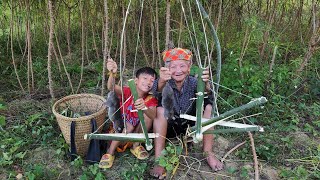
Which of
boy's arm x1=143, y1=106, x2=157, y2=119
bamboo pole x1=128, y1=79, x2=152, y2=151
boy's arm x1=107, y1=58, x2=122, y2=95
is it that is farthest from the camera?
boy's arm x1=143, y1=106, x2=157, y2=119

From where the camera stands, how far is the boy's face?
2.36 metres

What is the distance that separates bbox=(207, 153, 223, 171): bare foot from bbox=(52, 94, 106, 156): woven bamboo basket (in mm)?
884

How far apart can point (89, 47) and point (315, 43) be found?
10.00 feet

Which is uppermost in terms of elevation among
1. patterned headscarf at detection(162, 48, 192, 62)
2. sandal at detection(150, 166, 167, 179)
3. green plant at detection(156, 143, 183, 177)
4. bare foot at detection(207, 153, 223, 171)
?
patterned headscarf at detection(162, 48, 192, 62)

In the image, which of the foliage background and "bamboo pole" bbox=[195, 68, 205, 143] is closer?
"bamboo pole" bbox=[195, 68, 205, 143]

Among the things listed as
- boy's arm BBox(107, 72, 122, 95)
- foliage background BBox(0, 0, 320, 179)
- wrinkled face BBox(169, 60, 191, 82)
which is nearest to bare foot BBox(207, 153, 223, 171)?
foliage background BBox(0, 0, 320, 179)

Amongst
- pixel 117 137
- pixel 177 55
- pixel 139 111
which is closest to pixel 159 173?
pixel 117 137

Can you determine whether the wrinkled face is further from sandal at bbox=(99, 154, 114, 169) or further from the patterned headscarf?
sandal at bbox=(99, 154, 114, 169)

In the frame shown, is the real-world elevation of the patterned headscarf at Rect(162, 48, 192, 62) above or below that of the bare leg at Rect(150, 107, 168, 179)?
above

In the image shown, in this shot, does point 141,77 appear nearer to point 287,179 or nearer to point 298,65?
point 287,179

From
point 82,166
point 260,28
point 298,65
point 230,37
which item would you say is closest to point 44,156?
point 82,166

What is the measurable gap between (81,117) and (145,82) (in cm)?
55

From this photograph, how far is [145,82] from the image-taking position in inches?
92.7

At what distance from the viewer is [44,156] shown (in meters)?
2.52
